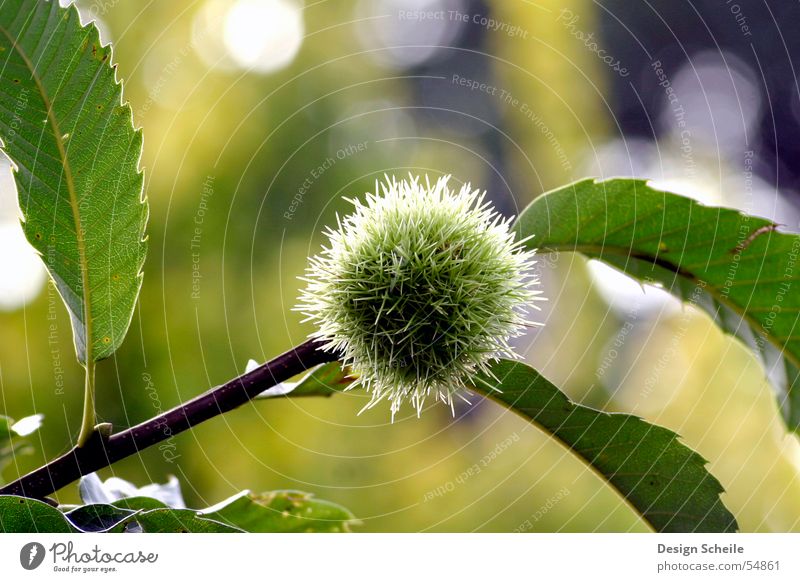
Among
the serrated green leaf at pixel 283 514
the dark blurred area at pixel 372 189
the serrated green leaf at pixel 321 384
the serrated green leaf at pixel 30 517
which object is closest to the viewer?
the serrated green leaf at pixel 30 517

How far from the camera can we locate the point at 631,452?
34.3 inches

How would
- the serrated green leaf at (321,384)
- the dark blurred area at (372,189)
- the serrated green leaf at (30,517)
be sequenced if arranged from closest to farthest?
the serrated green leaf at (30,517), the serrated green leaf at (321,384), the dark blurred area at (372,189)

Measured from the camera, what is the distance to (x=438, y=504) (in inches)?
119

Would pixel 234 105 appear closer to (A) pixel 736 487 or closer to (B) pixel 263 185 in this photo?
(B) pixel 263 185

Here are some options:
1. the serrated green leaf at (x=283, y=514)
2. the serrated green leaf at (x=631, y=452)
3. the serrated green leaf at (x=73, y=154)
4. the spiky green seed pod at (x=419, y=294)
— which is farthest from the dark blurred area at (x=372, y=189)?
the serrated green leaf at (x=73, y=154)

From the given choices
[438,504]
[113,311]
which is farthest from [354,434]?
[113,311]

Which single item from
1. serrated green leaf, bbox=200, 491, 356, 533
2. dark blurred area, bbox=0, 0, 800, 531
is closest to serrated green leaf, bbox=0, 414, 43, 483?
serrated green leaf, bbox=200, 491, 356, 533

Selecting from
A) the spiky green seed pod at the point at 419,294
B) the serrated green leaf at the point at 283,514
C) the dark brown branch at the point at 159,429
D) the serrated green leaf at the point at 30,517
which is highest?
the spiky green seed pod at the point at 419,294

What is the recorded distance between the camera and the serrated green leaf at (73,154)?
698 mm

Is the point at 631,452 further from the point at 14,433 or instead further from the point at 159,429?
the point at 14,433

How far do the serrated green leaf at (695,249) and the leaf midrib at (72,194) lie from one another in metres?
0.53

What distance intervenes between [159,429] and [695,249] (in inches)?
28.0
